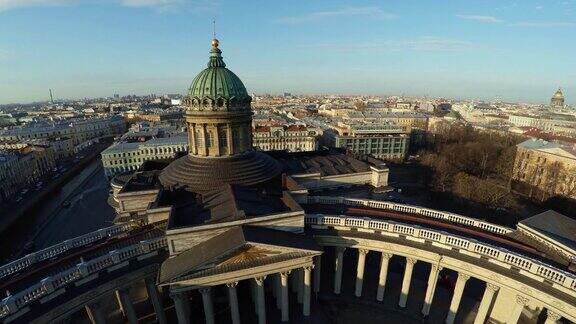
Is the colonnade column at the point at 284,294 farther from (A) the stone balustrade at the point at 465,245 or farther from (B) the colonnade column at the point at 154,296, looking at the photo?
(B) the colonnade column at the point at 154,296

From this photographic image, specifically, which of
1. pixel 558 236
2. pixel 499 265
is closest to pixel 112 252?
pixel 499 265

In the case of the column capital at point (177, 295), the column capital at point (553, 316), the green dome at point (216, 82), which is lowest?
the column capital at point (553, 316)

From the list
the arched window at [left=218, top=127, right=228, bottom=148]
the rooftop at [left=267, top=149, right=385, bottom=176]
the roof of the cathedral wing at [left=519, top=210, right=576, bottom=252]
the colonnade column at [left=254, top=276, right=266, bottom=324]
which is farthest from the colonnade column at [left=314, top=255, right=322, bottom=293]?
the roof of the cathedral wing at [left=519, top=210, right=576, bottom=252]

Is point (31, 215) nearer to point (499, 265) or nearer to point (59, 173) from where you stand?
point (59, 173)

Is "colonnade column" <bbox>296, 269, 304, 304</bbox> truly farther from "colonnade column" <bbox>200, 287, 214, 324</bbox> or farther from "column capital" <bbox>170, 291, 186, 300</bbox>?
"column capital" <bbox>170, 291, 186, 300</bbox>

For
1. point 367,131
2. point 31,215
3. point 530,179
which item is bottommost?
point 31,215

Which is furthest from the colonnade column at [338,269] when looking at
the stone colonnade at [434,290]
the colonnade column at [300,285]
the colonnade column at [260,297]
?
the colonnade column at [260,297]
